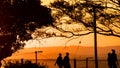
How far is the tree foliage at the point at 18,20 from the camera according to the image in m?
43.4

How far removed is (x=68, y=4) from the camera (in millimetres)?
35406

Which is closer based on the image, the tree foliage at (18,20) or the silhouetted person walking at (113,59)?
the silhouetted person walking at (113,59)

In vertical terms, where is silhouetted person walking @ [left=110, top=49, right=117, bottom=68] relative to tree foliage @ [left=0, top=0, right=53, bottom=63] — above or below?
below

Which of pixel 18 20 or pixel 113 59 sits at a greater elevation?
pixel 18 20

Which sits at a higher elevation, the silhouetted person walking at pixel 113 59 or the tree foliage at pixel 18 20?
the tree foliage at pixel 18 20

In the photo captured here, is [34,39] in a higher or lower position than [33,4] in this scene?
lower

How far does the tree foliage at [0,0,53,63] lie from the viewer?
142ft

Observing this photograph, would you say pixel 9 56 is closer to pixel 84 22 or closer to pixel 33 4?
pixel 33 4

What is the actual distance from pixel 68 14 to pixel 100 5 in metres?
2.26

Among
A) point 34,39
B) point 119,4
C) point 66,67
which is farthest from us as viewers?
point 34,39

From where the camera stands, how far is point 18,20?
143 ft

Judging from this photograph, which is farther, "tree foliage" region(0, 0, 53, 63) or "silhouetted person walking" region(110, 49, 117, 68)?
"tree foliage" region(0, 0, 53, 63)

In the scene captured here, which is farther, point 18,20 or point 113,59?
point 18,20

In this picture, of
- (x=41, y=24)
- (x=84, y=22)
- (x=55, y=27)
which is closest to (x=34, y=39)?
(x=41, y=24)
